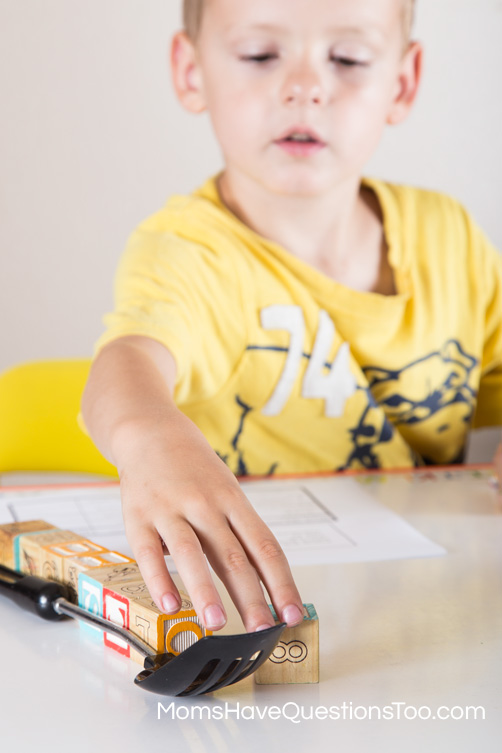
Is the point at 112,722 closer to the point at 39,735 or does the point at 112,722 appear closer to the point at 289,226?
the point at 39,735

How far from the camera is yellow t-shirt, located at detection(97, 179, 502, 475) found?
0.79 metres

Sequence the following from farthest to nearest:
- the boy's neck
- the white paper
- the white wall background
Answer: the white wall background
the boy's neck
the white paper

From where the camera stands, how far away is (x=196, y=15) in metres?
0.87

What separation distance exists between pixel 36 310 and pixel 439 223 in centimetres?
88

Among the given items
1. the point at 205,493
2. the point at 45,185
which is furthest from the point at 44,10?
the point at 205,493

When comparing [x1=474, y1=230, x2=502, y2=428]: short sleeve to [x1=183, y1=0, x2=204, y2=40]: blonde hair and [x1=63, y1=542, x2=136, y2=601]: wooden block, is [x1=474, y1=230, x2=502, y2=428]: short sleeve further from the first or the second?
[x1=63, y1=542, x2=136, y2=601]: wooden block

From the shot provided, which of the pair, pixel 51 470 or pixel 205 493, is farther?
pixel 51 470

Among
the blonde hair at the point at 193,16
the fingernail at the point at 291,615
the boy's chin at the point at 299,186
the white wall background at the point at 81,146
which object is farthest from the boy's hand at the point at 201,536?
the white wall background at the point at 81,146

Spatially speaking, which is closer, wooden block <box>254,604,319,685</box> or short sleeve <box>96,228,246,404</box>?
wooden block <box>254,604,319,685</box>

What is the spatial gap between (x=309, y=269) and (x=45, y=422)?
0.34m

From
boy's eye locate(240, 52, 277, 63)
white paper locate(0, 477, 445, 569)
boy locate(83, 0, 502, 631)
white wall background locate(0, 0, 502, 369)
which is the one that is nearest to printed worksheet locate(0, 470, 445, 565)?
white paper locate(0, 477, 445, 569)

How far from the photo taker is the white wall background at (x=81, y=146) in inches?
60.6

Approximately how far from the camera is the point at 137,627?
356mm

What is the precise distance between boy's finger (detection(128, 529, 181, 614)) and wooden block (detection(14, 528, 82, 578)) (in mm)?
89
